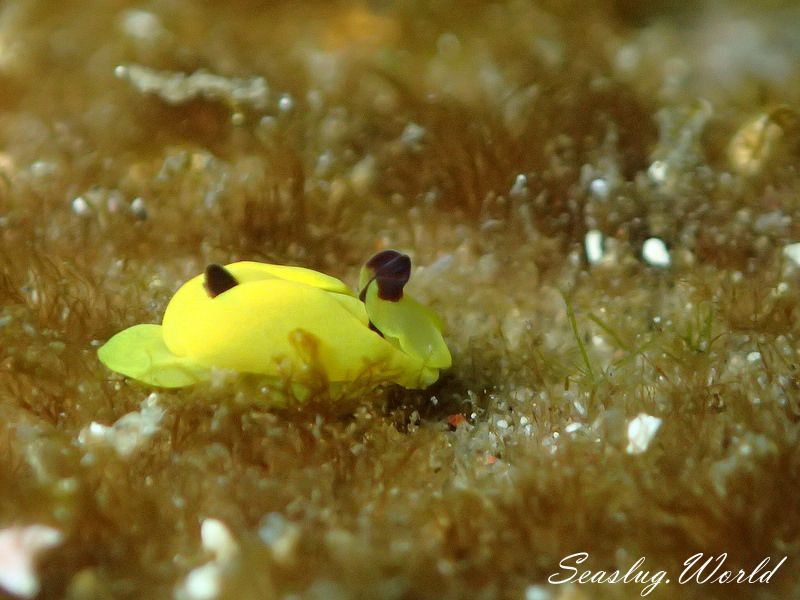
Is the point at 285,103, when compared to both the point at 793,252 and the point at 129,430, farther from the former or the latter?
the point at 793,252

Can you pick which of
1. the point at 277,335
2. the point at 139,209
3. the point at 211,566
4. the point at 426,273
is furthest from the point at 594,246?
the point at 211,566

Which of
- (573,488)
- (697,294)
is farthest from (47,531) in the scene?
(697,294)

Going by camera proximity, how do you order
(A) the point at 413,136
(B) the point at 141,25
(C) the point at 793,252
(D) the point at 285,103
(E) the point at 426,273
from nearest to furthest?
(C) the point at 793,252 → (E) the point at 426,273 → (A) the point at 413,136 → (D) the point at 285,103 → (B) the point at 141,25

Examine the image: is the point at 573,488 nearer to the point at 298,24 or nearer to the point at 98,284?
the point at 98,284

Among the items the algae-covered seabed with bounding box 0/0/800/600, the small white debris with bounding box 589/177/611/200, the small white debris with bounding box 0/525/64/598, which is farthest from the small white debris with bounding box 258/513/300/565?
the small white debris with bounding box 589/177/611/200

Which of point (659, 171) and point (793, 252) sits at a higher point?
point (659, 171)

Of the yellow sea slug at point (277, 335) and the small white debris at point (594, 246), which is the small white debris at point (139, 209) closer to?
the yellow sea slug at point (277, 335)
